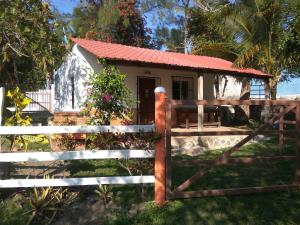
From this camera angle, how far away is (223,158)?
620 cm

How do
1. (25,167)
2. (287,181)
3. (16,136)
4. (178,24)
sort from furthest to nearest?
(178,24), (25,167), (287,181), (16,136)

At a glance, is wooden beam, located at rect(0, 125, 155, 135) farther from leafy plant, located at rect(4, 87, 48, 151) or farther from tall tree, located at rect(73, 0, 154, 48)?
tall tree, located at rect(73, 0, 154, 48)

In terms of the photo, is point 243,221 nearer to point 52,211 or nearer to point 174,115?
point 52,211

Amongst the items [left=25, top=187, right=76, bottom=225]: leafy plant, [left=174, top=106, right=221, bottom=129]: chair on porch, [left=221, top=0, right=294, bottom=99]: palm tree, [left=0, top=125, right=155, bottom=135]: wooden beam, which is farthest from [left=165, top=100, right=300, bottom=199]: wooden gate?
[left=221, top=0, right=294, bottom=99]: palm tree

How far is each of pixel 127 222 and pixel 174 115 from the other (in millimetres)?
10885

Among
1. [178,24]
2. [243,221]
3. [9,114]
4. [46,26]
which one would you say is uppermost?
[178,24]

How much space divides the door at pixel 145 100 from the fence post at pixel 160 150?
9525mm

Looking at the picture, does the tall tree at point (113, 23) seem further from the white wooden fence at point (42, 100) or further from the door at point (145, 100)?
the door at point (145, 100)

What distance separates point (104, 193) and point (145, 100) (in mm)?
10151

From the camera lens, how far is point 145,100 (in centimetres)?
1591

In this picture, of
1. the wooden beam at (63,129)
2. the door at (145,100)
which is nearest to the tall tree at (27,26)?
the wooden beam at (63,129)

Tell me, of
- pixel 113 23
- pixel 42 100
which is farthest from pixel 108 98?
pixel 113 23

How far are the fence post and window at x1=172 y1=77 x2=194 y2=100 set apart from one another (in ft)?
35.9

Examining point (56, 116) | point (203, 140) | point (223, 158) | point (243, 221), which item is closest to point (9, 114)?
point (223, 158)
